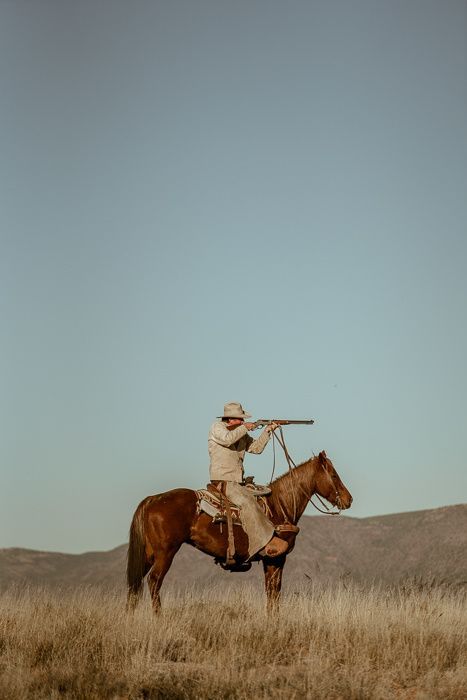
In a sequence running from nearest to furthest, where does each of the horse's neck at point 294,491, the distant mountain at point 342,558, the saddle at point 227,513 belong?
the saddle at point 227,513
the horse's neck at point 294,491
the distant mountain at point 342,558

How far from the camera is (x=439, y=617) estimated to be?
12.2 m

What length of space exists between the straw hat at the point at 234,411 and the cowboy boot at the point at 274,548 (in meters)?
1.88

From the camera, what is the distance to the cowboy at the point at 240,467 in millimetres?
12820

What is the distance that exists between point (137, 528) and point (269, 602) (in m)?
2.18

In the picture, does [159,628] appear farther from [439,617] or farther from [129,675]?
[439,617]

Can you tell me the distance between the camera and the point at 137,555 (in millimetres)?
12727

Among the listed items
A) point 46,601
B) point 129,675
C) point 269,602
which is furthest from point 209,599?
point 129,675

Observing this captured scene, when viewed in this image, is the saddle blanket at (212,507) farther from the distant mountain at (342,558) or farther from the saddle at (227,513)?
the distant mountain at (342,558)

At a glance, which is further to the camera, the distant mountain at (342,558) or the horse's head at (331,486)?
the distant mountain at (342,558)

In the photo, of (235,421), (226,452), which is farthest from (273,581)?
(235,421)

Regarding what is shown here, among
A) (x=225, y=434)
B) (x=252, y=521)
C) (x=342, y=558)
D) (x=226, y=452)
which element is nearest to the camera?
(x=252, y=521)

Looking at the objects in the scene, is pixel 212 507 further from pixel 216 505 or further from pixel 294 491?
pixel 294 491

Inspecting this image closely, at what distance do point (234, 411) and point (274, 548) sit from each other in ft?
6.96

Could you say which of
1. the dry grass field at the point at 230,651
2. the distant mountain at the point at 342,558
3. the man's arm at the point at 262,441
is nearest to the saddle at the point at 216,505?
the man's arm at the point at 262,441
